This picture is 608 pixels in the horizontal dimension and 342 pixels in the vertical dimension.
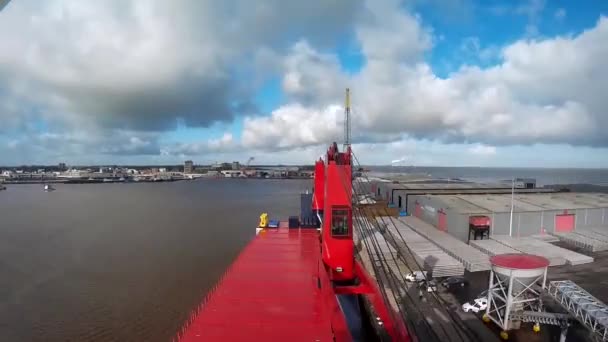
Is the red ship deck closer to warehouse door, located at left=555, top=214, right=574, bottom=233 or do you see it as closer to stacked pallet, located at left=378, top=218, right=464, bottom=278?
stacked pallet, located at left=378, top=218, right=464, bottom=278

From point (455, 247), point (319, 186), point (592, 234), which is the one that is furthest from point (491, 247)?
point (319, 186)

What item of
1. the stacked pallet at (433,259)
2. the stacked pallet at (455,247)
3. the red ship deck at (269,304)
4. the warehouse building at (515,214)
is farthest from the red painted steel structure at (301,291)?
the warehouse building at (515,214)

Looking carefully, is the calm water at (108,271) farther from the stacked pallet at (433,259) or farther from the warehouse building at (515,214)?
the warehouse building at (515,214)

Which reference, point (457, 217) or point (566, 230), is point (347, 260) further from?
point (566, 230)

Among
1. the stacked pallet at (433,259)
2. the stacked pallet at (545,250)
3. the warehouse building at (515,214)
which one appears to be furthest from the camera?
the warehouse building at (515,214)

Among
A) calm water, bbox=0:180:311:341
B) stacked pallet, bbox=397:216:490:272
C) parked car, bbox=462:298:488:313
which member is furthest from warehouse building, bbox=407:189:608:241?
calm water, bbox=0:180:311:341

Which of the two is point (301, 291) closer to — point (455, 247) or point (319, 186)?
point (319, 186)

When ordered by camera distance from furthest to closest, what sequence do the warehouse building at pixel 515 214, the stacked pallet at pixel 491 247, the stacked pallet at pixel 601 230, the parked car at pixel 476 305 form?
the stacked pallet at pixel 601 230
the warehouse building at pixel 515 214
the stacked pallet at pixel 491 247
the parked car at pixel 476 305
